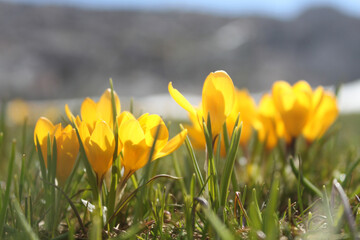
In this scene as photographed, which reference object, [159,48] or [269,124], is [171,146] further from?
[159,48]

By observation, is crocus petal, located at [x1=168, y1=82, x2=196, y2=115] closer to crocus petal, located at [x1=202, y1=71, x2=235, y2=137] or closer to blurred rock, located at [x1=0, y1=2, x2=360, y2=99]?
crocus petal, located at [x1=202, y1=71, x2=235, y2=137]

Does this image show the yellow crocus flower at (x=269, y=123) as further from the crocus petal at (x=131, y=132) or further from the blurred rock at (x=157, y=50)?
the blurred rock at (x=157, y=50)

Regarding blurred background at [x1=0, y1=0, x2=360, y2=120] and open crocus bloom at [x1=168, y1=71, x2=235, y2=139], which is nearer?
open crocus bloom at [x1=168, y1=71, x2=235, y2=139]

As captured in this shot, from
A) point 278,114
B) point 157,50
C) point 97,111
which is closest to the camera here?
point 97,111

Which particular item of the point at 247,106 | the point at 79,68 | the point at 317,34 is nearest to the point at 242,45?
the point at 317,34

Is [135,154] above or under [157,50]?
under

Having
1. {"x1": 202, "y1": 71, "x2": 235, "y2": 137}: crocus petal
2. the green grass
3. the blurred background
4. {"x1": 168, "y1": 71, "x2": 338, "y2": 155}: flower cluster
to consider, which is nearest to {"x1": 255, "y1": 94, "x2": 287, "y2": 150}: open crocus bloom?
{"x1": 168, "y1": 71, "x2": 338, "y2": 155}: flower cluster

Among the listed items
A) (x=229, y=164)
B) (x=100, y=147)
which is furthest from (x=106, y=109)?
(x=229, y=164)
